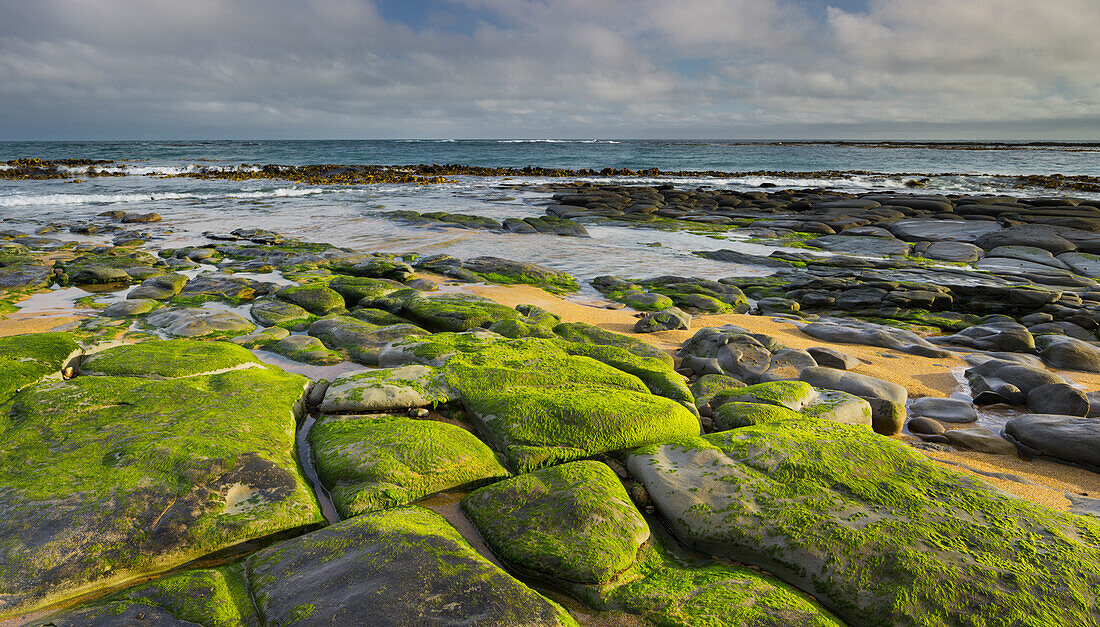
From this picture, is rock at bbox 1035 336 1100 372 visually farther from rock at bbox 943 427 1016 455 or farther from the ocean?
the ocean

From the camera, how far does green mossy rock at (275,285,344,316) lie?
26.8 feet

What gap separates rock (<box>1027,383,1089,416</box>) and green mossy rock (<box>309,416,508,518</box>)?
5.02 meters

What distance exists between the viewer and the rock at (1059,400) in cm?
495

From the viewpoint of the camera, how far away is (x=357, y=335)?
655 cm

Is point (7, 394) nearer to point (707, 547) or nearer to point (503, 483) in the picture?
point (503, 483)

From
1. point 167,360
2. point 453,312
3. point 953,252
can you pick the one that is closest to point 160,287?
point 167,360

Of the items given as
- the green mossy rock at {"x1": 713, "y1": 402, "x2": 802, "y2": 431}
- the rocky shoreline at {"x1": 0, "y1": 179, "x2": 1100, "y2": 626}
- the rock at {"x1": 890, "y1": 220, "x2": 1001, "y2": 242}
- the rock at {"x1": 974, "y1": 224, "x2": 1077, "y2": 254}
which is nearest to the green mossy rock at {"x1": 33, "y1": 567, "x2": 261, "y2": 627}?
the rocky shoreline at {"x1": 0, "y1": 179, "x2": 1100, "y2": 626}

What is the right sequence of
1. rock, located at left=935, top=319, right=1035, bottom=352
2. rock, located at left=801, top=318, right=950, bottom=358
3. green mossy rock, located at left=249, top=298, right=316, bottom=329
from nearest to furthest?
rock, located at left=801, top=318, right=950, bottom=358
rock, located at left=935, top=319, right=1035, bottom=352
green mossy rock, located at left=249, top=298, right=316, bottom=329

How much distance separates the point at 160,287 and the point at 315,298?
3.02 metres

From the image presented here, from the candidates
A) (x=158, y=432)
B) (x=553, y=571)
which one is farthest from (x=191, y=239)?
(x=553, y=571)

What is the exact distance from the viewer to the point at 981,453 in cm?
447

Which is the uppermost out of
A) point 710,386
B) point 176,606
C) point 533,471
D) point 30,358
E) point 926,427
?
point 30,358

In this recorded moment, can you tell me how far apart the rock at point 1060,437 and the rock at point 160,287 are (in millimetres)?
10863

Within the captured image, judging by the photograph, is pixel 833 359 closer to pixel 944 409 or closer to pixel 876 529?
pixel 944 409
